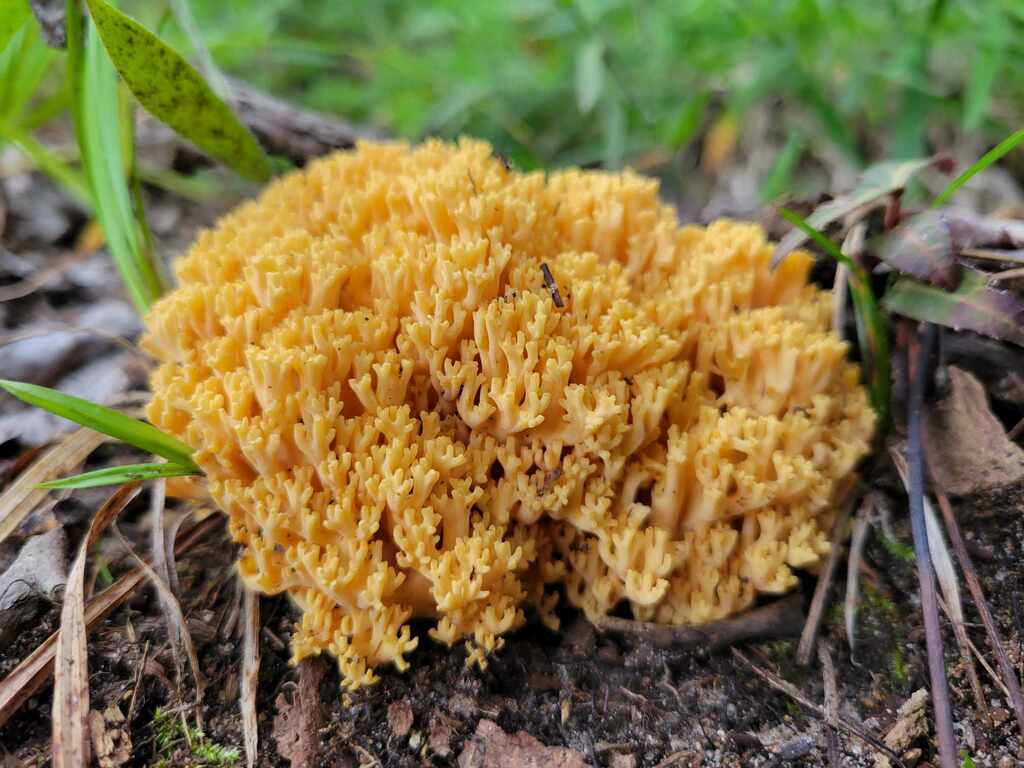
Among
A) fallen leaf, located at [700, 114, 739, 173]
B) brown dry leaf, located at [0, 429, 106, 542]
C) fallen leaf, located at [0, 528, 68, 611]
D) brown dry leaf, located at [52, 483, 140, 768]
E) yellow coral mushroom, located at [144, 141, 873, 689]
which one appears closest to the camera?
brown dry leaf, located at [52, 483, 140, 768]

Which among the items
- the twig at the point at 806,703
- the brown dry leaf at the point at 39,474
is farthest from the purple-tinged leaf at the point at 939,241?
the brown dry leaf at the point at 39,474

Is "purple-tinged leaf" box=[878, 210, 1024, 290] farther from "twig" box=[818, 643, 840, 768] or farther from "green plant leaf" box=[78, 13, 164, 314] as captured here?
"green plant leaf" box=[78, 13, 164, 314]

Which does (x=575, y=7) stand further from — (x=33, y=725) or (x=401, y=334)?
(x=33, y=725)

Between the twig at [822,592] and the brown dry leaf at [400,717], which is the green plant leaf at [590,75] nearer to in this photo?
the twig at [822,592]

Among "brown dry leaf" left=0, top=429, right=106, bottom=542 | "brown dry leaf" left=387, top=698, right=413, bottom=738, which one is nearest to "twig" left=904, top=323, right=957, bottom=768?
"brown dry leaf" left=387, top=698, right=413, bottom=738

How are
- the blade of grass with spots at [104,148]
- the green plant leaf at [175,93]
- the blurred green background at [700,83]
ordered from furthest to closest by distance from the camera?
the blurred green background at [700,83], the blade of grass with spots at [104,148], the green plant leaf at [175,93]

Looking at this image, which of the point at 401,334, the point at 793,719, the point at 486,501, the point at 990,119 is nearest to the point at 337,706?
the point at 486,501

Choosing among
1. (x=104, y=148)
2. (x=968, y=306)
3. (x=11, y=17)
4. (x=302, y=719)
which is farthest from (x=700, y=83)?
(x=302, y=719)

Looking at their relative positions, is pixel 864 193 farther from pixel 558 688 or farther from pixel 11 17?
pixel 11 17
